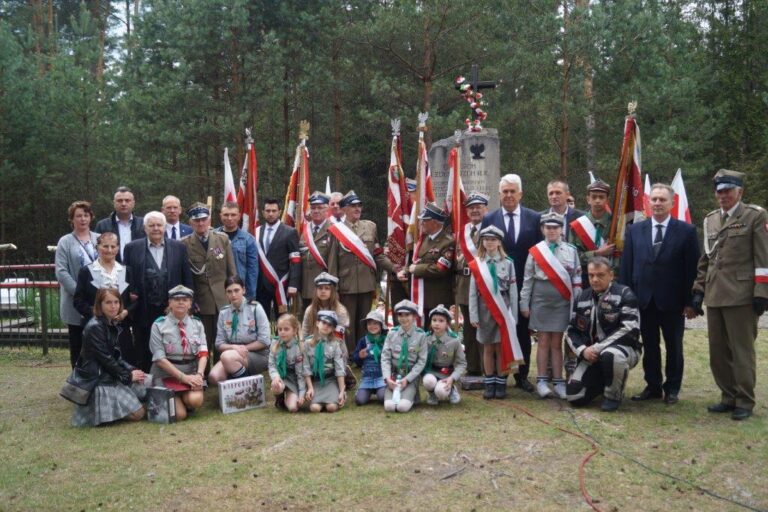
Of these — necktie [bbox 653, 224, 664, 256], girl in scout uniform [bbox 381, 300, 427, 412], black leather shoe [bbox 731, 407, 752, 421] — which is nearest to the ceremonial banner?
necktie [bbox 653, 224, 664, 256]

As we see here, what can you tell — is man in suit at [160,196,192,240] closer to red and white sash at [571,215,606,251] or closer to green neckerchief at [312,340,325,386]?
green neckerchief at [312,340,325,386]

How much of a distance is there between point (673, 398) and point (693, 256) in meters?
1.22

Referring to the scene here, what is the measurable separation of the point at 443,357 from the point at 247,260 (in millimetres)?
2345

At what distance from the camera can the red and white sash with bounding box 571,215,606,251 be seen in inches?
260

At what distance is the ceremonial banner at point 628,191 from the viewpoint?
21.3 feet

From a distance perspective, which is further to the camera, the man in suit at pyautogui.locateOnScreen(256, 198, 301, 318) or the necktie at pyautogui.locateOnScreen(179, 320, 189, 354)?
the man in suit at pyautogui.locateOnScreen(256, 198, 301, 318)

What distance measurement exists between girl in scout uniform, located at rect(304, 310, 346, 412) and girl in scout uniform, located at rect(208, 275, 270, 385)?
57cm

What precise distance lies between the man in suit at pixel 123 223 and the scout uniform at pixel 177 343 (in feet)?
3.81

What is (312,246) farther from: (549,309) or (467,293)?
(549,309)

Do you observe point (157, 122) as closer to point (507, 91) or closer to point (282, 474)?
point (507, 91)

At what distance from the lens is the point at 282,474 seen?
4.41 metres

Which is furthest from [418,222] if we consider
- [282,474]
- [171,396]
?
[282,474]

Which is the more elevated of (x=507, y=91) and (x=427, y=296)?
(x=507, y=91)

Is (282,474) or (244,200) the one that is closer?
(282,474)
